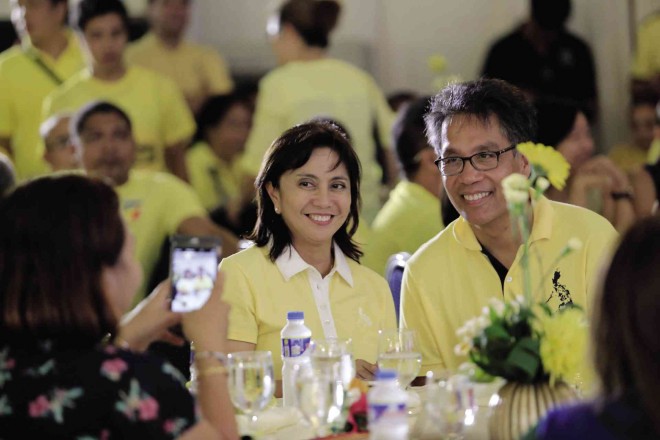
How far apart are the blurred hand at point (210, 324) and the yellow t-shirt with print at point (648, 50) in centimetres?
540

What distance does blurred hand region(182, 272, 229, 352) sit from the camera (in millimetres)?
Answer: 2361

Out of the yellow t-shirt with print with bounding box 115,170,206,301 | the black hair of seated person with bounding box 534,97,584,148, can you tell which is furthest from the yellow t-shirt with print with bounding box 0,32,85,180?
the black hair of seated person with bounding box 534,97,584,148

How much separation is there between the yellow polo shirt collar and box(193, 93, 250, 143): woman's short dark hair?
3.29 metres

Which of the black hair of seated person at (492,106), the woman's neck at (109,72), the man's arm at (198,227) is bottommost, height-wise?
the man's arm at (198,227)

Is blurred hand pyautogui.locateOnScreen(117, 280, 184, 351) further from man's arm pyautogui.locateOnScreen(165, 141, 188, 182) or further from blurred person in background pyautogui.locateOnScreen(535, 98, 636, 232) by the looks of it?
man's arm pyautogui.locateOnScreen(165, 141, 188, 182)

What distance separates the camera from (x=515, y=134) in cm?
330

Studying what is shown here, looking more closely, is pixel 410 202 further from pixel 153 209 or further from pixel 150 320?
pixel 150 320

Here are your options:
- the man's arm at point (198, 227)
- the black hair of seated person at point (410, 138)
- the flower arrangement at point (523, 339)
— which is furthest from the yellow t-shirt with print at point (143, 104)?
the flower arrangement at point (523, 339)

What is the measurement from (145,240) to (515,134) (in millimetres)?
2283

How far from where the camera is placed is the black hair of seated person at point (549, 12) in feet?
23.9

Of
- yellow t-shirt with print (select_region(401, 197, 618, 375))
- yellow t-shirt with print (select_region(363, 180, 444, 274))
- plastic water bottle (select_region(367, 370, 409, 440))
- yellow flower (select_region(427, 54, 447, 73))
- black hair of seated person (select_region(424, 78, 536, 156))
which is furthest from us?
yellow flower (select_region(427, 54, 447, 73))

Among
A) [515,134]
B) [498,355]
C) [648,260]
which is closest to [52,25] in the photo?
[515,134]

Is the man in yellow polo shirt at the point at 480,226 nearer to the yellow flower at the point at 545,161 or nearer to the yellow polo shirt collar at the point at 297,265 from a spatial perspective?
the yellow polo shirt collar at the point at 297,265

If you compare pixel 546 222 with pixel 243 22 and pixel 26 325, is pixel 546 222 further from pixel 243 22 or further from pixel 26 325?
pixel 243 22
